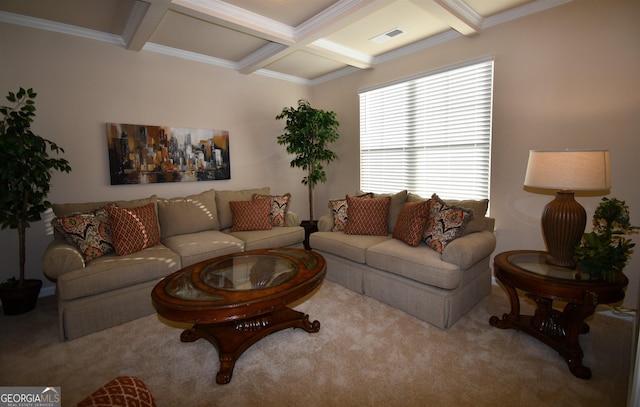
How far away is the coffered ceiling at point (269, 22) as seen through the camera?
263 cm

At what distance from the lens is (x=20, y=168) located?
100 inches

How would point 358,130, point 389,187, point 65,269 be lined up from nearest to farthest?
point 65,269
point 389,187
point 358,130

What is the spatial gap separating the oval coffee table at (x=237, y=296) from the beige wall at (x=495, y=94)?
81.1 inches

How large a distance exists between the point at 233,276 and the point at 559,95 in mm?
3217

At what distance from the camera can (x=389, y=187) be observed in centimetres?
421

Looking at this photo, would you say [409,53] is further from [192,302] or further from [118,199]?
[118,199]

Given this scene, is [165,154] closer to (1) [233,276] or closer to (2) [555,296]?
(1) [233,276]

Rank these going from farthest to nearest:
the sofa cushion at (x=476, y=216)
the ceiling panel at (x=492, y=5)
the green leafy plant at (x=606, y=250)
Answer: the sofa cushion at (x=476, y=216) < the ceiling panel at (x=492, y=5) < the green leafy plant at (x=606, y=250)

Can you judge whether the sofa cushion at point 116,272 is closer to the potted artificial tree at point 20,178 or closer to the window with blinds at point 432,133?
the potted artificial tree at point 20,178

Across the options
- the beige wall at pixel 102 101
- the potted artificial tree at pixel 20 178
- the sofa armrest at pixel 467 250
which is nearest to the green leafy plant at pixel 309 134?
the beige wall at pixel 102 101

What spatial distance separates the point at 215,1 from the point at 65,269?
101 inches

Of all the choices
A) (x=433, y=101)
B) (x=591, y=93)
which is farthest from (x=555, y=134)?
(x=433, y=101)

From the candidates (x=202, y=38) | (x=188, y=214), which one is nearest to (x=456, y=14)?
(x=202, y=38)

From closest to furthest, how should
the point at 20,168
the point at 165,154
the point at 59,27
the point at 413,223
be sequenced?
the point at 20,168 → the point at 413,223 → the point at 59,27 → the point at 165,154
